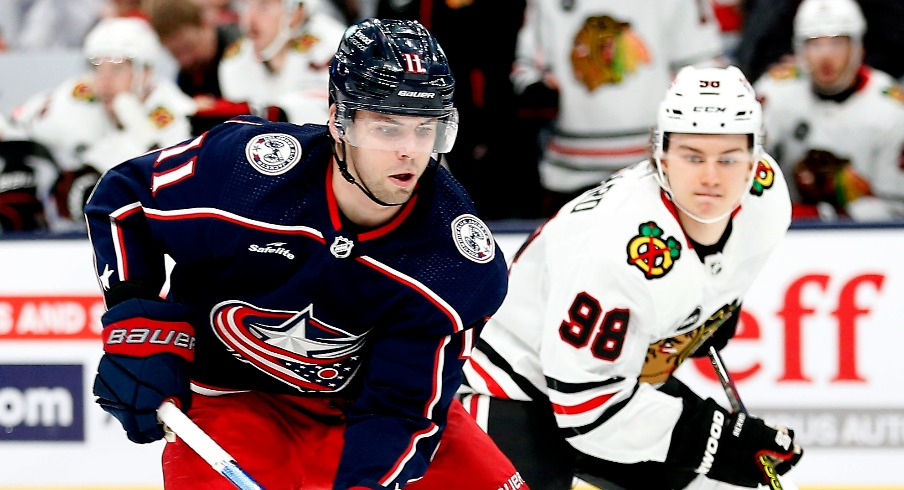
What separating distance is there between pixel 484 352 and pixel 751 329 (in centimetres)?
127

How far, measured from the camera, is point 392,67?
246cm

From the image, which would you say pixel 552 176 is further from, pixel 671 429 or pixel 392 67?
pixel 392 67

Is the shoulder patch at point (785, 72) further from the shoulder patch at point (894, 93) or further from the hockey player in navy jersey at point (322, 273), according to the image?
the hockey player in navy jersey at point (322, 273)

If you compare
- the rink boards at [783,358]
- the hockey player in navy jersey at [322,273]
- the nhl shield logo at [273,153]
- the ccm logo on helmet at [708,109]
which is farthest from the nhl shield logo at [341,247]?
the rink boards at [783,358]

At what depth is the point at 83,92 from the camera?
210 inches

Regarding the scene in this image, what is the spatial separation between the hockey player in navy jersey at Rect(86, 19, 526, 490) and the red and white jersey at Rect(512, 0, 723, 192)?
7.49 feet

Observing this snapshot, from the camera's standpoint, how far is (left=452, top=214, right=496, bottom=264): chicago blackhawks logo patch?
2.57 m

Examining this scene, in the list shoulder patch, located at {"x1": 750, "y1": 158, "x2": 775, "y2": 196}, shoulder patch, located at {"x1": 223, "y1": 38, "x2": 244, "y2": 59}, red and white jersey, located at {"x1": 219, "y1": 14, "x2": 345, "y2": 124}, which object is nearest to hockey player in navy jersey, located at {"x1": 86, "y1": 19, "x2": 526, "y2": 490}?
shoulder patch, located at {"x1": 750, "y1": 158, "x2": 775, "y2": 196}

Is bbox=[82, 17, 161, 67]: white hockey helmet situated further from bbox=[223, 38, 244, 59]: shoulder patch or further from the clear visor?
the clear visor

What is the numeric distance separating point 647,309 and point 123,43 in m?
2.91

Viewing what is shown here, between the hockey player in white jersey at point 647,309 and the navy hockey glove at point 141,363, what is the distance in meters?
0.77

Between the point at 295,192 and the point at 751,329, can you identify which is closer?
the point at 295,192

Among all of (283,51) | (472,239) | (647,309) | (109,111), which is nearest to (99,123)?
(109,111)

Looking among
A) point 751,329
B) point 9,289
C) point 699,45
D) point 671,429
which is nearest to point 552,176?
point 699,45
